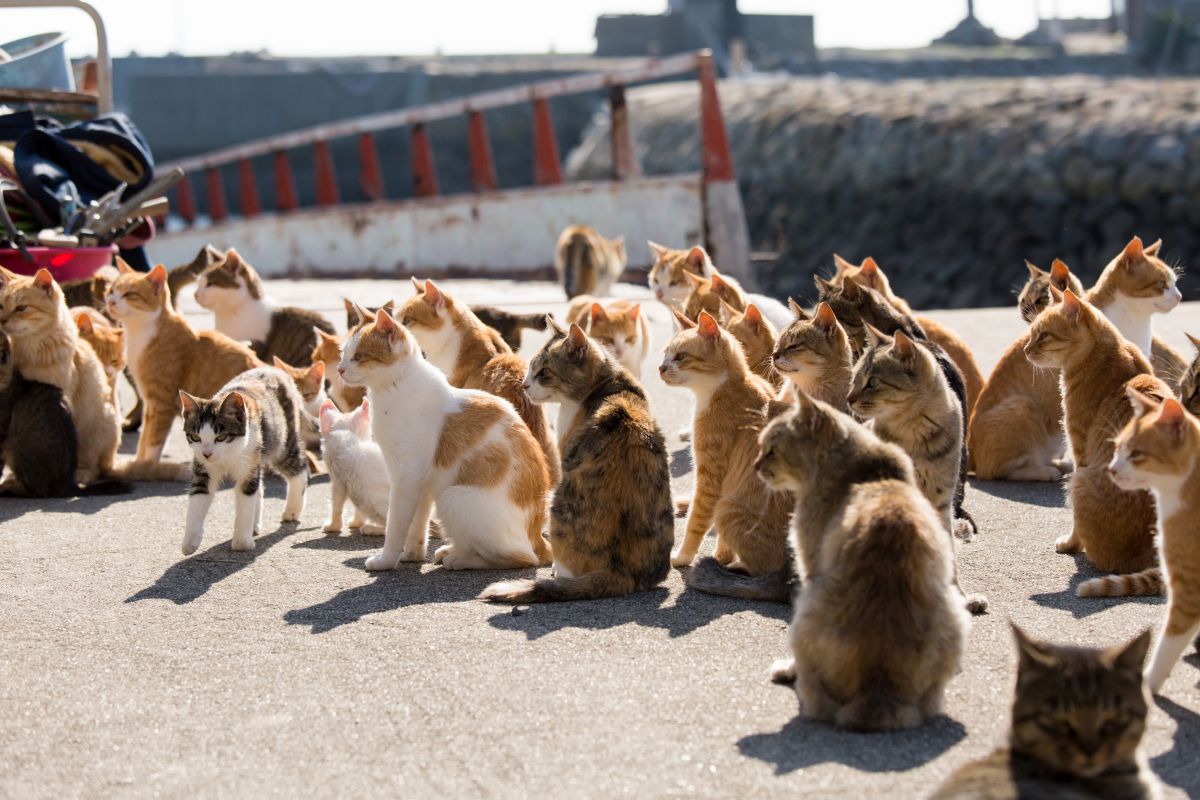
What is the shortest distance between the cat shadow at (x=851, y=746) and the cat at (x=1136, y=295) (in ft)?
10.9

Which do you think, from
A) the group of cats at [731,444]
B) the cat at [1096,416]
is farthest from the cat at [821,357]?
the cat at [1096,416]

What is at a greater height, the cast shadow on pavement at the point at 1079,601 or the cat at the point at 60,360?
the cat at the point at 60,360

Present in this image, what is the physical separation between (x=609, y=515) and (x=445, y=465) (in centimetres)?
82

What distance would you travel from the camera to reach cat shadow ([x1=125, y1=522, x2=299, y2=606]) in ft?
15.6

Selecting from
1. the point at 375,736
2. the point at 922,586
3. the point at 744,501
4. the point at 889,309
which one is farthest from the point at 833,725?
the point at 889,309

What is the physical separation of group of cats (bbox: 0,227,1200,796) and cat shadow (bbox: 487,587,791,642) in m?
0.07

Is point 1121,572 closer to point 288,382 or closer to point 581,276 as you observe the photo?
point 288,382

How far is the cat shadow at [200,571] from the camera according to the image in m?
4.76

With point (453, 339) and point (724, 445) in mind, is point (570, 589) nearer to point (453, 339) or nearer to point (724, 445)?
point (724, 445)

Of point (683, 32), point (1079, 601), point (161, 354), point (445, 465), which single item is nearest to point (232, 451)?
point (445, 465)

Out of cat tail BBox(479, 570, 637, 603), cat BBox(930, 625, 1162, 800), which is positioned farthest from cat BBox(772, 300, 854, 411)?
cat BBox(930, 625, 1162, 800)

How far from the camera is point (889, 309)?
18.8 feet

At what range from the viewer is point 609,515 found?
4.58 m

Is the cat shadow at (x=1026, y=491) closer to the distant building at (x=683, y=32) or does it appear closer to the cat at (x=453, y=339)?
the cat at (x=453, y=339)
